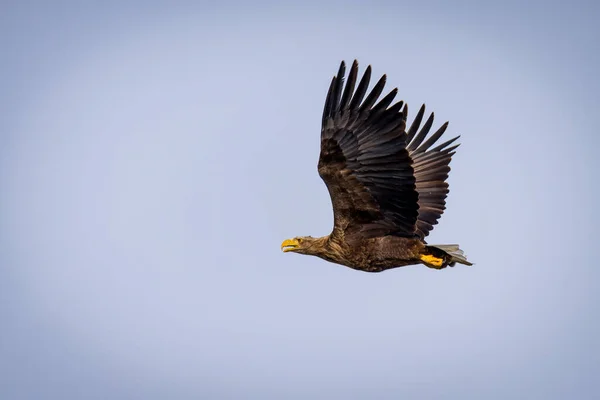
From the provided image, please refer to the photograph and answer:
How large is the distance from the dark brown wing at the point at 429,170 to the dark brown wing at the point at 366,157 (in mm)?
1676

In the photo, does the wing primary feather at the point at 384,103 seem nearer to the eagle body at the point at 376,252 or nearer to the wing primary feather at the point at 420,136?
the eagle body at the point at 376,252

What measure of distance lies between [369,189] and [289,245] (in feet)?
7.00

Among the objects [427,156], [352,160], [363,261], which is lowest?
[363,261]

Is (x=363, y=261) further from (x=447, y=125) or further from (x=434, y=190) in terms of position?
(x=447, y=125)

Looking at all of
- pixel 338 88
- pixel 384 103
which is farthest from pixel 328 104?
pixel 384 103

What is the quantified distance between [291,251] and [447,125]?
3711 millimetres

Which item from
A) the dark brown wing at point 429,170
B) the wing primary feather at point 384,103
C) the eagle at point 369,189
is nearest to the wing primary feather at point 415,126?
the dark brown wing at point 429,170

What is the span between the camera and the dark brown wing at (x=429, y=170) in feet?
57.6

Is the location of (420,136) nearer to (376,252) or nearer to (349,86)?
(376,252)

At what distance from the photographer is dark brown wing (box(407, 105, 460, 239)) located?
57.6 feet

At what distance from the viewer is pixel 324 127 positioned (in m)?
14.9

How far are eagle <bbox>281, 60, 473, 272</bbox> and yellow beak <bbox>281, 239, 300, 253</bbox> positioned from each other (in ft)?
0.05

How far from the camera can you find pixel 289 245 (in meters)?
17.0

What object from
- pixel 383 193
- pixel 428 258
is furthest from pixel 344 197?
pixel 428 258
